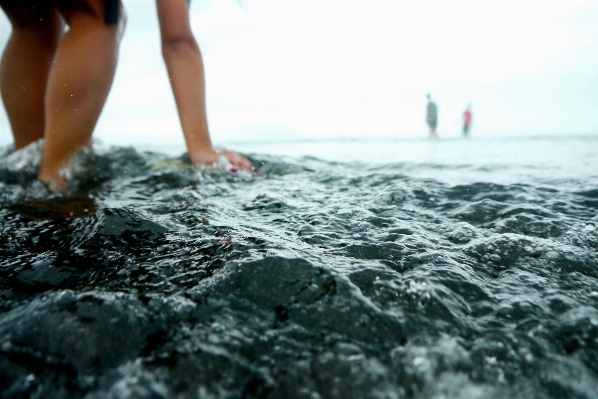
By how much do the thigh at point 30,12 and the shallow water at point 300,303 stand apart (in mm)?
1296

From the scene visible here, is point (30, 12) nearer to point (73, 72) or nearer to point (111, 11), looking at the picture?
point (111, 11)

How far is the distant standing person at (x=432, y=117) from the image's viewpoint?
1144 centimetres

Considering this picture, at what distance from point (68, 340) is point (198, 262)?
28 cm

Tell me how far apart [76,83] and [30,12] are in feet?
2.26

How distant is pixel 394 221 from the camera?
109 centimetres

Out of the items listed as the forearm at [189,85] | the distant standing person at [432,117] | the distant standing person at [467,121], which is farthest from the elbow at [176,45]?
the distant standing person at [467,121]

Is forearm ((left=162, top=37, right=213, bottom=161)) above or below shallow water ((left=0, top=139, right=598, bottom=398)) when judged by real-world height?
above

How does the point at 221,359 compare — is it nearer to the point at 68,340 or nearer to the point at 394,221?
the point at 68,340

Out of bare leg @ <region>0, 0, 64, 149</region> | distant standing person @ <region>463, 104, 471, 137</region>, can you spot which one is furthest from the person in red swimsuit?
distant standing person @ <region>463, 104, 471, 137</region>

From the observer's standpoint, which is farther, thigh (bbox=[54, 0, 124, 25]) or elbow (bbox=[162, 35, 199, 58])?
elbow (bbox=[162, 35, 199, 58])

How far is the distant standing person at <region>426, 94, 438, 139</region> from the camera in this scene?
37.5 ft

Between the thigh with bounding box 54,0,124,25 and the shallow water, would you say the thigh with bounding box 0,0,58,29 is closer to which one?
the thigh with bounding box 54,0,124,25

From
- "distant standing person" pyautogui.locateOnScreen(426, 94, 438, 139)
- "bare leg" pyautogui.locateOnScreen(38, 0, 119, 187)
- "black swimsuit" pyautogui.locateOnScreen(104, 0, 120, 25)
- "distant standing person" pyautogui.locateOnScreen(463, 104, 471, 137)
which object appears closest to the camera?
"bare leg" pyautogui.locateOnScreen(38, 0, 119, 187)

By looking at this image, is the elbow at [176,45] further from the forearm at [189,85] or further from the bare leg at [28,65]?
the bare leg at [28,65]
